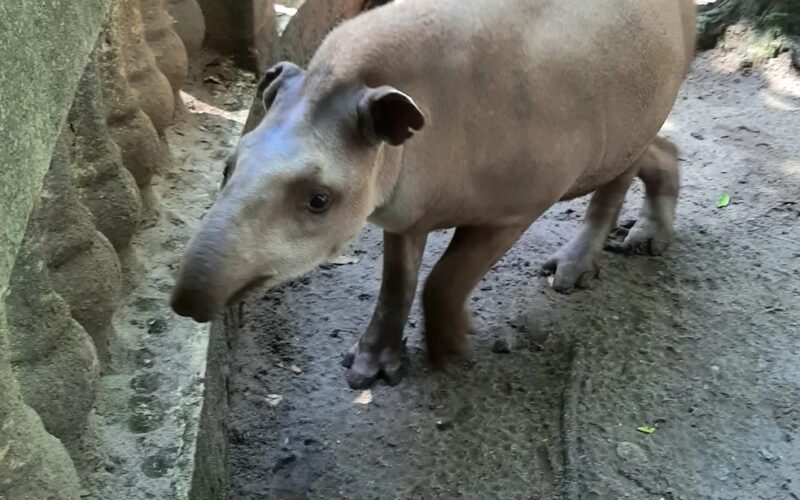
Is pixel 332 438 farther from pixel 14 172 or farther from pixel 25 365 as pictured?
pixel 14 172

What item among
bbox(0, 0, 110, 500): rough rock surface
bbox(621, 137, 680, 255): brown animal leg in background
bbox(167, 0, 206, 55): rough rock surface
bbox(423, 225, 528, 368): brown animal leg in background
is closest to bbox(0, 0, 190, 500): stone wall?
bbox(0, 0, 110, 500): rough rock surface

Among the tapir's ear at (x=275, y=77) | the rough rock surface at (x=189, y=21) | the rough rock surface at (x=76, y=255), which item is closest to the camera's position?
the rough rock surface at (x=76, y=255)

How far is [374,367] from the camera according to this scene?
2.35m

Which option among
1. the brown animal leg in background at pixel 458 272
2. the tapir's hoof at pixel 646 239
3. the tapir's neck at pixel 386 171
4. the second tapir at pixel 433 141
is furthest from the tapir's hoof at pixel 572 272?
the tapir's neck at pixel 386 171

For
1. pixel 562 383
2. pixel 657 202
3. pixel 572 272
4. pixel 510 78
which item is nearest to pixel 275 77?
pixel 510 78

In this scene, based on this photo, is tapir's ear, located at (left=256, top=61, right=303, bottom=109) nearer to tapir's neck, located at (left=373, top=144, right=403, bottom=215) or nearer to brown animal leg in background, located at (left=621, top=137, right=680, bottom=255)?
tapir's neck, located at (left=373, top=144, right=403, bottom=215)

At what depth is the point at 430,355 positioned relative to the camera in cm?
232

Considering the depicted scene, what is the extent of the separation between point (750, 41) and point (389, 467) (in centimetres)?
247

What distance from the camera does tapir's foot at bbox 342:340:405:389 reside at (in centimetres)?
234

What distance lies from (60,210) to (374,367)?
1136 mm

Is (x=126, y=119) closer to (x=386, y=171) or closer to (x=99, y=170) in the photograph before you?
(x=99, y=170)

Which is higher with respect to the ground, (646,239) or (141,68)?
(141,68)

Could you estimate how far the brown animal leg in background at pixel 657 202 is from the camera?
8.91 ft

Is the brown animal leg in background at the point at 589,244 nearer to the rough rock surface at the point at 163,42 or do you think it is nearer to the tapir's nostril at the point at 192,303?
the rough rock surface at the point at 163,42
